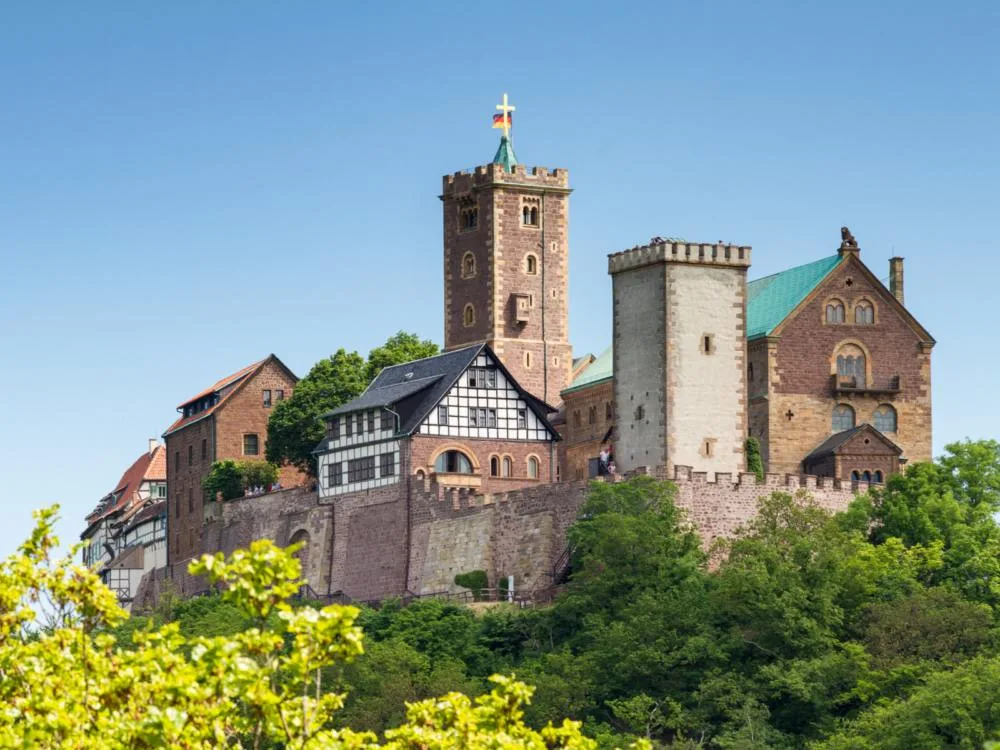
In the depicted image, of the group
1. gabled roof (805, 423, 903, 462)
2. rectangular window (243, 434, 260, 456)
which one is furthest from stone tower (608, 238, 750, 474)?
rectangular window (243, 434, 260, 456)

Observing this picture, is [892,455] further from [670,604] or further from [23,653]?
[23,653]

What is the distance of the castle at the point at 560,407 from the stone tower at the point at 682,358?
0.07 m

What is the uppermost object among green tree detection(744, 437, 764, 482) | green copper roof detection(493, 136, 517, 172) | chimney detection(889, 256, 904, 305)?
green copper roof detection(493, 136, 517, 172)

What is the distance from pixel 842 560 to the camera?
82562 mm

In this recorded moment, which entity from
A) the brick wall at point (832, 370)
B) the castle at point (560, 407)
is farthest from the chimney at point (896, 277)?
the brick wall at point (832, 370)

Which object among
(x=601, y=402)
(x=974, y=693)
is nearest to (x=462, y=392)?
(x=601, y=402)

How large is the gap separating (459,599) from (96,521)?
4749 cm

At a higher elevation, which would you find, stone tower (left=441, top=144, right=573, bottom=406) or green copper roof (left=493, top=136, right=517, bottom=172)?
green copper roof (left=493, top=136, right=517, bottom=172)

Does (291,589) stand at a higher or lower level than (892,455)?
lower

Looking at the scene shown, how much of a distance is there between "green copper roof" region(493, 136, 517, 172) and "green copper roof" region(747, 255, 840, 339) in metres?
15.7

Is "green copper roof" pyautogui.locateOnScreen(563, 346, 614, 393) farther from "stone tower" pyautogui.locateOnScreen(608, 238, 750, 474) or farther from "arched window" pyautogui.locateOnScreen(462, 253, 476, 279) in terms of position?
"stone tower" pyautogui.locateOnScreen(608, 238, 750, 474)

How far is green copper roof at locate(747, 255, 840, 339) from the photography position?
303 ft

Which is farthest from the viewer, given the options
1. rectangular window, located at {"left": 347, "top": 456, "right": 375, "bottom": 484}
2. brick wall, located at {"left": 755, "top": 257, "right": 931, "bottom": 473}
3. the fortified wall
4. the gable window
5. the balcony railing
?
the gable window

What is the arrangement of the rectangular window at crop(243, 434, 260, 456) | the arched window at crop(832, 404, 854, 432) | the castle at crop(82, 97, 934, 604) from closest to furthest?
the castle at crop(82, 97, 934, 604) → the arched window at crop(832, 404, 854, 432) → the rectangular window at crop(243, 434, 260, 456)
